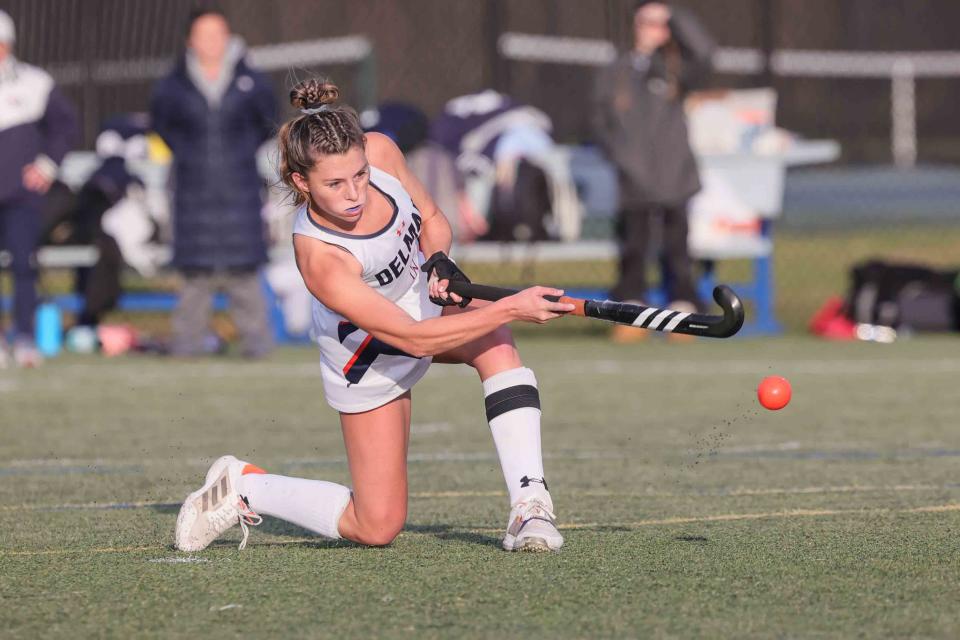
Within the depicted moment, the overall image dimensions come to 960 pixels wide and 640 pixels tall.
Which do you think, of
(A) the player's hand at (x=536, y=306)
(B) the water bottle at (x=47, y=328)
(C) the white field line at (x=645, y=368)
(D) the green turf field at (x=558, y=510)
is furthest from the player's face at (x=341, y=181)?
(B) the water bottle at (x=47, y=328)

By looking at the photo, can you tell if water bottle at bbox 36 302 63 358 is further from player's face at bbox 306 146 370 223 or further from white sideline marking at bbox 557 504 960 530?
player's face at bbox 306 146 370 223

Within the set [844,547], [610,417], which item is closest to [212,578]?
[844,547]

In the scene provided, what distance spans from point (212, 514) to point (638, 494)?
1.66m

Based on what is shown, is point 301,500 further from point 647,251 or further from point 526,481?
point 647,251

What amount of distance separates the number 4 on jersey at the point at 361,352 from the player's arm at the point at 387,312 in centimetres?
19

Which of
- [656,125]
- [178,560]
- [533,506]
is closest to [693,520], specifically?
[533,506]

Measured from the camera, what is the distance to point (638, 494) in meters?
5.84

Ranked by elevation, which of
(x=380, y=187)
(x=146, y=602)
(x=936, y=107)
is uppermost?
(x=380, y=187)

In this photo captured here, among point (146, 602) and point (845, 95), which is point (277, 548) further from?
point (845, 95)

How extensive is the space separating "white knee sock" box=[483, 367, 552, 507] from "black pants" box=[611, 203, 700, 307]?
6919 millimetres

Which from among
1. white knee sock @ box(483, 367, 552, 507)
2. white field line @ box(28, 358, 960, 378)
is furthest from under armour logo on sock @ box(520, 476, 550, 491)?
white field line @ box(28, 358, 960, 378)

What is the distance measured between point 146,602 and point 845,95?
662 inches

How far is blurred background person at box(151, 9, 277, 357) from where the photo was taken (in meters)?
10.6

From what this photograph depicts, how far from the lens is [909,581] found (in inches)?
163
